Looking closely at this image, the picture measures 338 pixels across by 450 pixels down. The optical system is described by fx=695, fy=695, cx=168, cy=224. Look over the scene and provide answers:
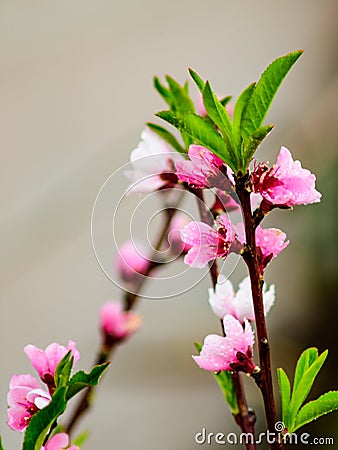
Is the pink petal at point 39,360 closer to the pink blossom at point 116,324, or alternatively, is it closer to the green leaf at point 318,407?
the green leaf at point 318,407

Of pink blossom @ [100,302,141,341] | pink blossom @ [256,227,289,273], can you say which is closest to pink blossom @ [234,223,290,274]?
pink blossom @ [256,227,289,273]

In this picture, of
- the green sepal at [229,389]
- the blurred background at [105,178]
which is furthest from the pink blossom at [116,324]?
the blurred background at [105,178]

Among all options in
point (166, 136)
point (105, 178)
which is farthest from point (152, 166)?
point (105, 178)

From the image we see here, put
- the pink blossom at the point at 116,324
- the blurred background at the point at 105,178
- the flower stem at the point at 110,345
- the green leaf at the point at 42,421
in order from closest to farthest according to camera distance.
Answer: the green leaf at the point at 42,421, the flower stem at the point at 110,345, the pink blossom at the point at 116,324, the blurred background at the point at 105,178

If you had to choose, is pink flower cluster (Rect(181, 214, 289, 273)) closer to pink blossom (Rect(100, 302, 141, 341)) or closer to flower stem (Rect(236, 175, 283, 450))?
flower stem (Rect(236, 175, 283, 450))

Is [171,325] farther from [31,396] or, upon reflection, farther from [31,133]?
[31,396]

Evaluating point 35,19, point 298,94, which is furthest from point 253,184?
point 298,94

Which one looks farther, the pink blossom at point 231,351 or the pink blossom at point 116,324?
the pink blossom at point 116,324
